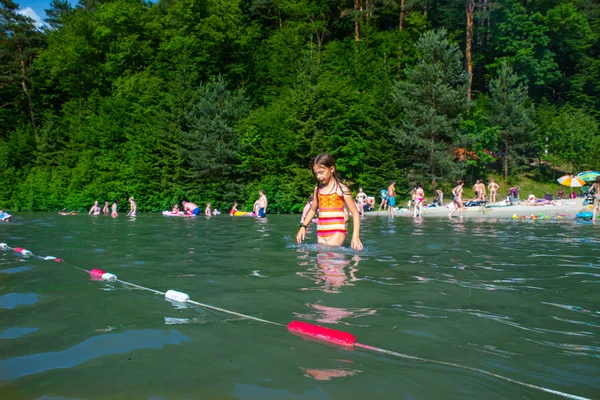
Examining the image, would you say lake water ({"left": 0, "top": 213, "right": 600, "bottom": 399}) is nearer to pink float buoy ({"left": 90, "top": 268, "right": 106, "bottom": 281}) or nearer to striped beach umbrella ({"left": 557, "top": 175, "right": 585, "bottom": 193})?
pink float buoy ({"left": 90, "top": 268, "right": 106, "bottom": 281})

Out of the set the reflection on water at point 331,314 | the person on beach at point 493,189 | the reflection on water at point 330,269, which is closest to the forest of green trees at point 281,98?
the person on beach at point 493,189

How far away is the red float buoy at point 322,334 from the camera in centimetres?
341

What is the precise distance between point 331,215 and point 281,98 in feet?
106

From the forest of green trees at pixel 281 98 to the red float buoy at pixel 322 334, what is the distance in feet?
95.7

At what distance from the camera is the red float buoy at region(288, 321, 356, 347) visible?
3.41 metres

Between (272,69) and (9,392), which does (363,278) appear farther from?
(272,69)

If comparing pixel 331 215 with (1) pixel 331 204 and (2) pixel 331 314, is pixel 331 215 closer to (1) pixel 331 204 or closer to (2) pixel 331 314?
(1) pixel 331 204

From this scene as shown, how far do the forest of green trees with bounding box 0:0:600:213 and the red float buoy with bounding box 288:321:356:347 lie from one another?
29162 mm

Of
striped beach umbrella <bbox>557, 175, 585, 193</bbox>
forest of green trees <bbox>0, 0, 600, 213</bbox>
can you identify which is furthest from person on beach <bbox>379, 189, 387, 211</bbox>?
striped beach umbrella <bbox>557, 175, 585, 193</bbox>

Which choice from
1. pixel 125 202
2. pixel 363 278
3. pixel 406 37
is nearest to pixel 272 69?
pixel 406 37

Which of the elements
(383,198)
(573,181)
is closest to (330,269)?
(383,198)

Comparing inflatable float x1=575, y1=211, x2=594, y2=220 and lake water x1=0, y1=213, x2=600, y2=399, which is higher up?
inflatable float x1=575, y1=211, x2=594, y2=220

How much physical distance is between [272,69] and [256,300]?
42.2 m

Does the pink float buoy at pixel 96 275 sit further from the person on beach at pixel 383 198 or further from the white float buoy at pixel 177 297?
the person on beach at pixel 383 198
